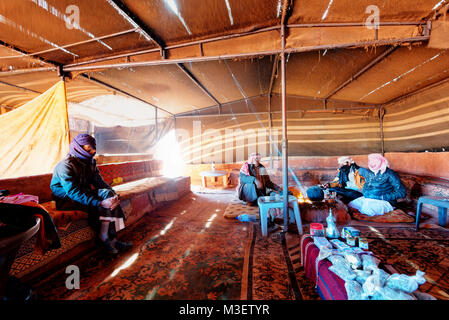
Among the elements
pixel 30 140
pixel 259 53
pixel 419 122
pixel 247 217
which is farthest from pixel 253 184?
pixel 419 122

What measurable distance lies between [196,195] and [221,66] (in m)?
3.95

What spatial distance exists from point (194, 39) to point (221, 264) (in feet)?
12.1

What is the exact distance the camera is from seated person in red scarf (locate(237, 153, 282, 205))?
174 inches

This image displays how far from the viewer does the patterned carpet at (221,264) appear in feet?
6.18

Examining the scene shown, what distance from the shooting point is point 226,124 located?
8.30 metres

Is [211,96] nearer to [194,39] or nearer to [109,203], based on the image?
[194,39]

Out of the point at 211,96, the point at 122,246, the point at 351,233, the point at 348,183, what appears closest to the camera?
the point at 351,233

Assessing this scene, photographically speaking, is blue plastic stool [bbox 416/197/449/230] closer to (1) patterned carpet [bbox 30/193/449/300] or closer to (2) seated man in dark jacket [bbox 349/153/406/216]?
(1) patterned carpet [bbox 30/193/449/300]

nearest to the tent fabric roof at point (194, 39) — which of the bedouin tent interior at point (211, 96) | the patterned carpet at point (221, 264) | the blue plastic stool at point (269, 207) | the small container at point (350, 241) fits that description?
the bedouin tent interior at point (211, 96)

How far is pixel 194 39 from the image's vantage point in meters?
3.48

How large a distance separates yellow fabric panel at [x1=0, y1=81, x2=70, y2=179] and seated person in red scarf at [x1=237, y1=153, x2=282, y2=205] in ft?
11.7

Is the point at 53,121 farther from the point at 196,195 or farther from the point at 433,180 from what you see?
the point at 433,180

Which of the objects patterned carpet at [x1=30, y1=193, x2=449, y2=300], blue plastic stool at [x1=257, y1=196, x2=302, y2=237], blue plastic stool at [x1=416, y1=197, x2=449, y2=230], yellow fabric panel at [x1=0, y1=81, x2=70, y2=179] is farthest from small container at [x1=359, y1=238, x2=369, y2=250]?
yellow fabric panel at [x1=0, y1=81, x2=70, y2=179]
